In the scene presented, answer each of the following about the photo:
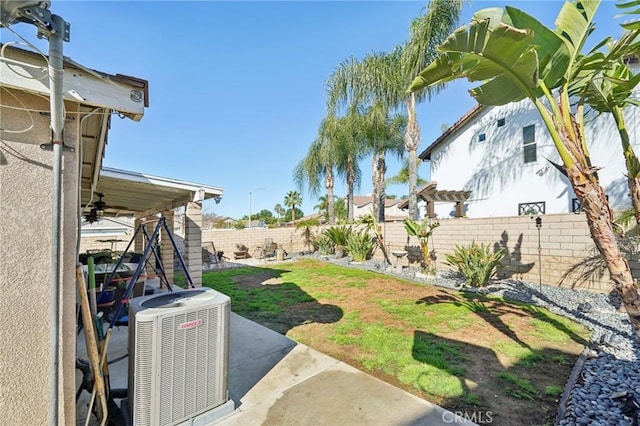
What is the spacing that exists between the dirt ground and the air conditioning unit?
2023 millimetres

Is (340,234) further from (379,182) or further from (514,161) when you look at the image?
(514,161)

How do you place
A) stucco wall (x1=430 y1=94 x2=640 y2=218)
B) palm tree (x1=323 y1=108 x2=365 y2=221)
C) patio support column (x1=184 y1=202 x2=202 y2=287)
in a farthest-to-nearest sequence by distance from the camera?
palm tree (x1=323 y1=108 x2=365 y2=221)
stucco wall (x1=430 y1=94 x2=640 y2=218)
patio support column (x1=184 y1=202 x2=202 y2=287)

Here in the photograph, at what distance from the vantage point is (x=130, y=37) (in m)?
4.68

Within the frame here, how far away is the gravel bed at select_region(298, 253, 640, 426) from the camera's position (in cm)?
A: 271

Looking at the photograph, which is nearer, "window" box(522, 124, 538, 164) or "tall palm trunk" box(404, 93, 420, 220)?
"window" box(522, 124, 538, 164)

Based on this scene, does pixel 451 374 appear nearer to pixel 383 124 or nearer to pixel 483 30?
pixel 483 30

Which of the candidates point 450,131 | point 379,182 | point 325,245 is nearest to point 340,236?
point 325,245

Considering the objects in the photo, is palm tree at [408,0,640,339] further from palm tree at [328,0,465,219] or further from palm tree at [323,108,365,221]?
palm tree at [323,108,365,221]

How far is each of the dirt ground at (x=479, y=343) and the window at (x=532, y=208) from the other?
7.63 m

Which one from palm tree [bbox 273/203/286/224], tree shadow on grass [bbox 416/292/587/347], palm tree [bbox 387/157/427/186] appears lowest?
tree shadow on grass [bbox 416/292/587/347]

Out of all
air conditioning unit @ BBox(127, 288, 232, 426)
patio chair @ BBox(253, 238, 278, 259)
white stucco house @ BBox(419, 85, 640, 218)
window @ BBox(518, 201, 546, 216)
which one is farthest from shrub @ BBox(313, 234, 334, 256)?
air conditioning unit @ BBox(127, 288, 232, 426)

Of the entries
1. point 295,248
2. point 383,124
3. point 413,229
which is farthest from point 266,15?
point 295,248

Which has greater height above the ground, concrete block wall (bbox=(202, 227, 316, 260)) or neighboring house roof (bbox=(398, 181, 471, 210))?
neighboring house roof (bbox=(398, 181, 471, 210))

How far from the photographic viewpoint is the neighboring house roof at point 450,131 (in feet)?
47.4
